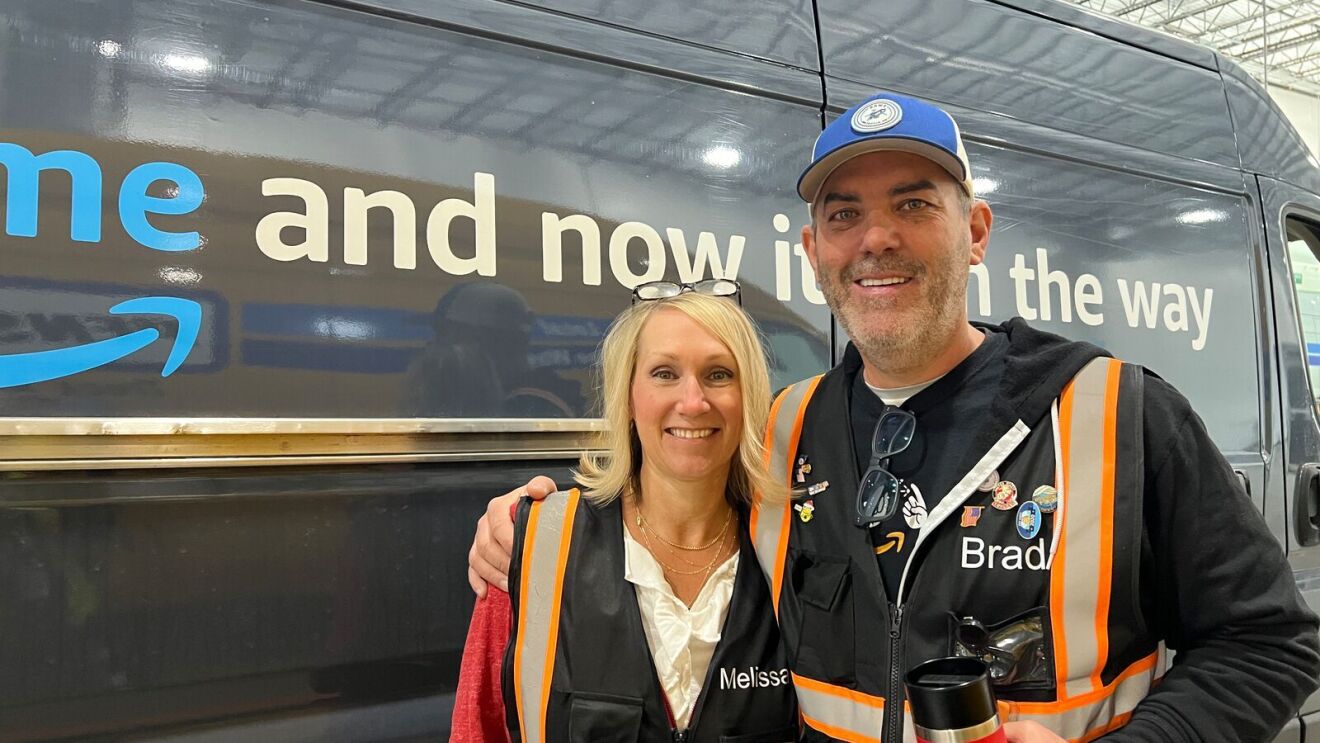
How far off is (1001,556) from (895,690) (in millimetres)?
247

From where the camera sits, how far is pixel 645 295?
1593 mm

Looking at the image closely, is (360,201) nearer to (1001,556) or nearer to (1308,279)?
(1001,556)

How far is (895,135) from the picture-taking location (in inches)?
53.4

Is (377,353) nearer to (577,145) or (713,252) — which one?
(577,145)

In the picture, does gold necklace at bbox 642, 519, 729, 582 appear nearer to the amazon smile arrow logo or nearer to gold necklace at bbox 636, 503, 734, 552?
gold necklace at bbox 636, 503, 734, 552

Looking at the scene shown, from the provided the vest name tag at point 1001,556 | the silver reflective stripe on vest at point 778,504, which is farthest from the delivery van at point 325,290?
the vest name tag at point 1001,556

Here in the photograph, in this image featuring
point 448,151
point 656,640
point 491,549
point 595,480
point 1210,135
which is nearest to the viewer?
point 656,640

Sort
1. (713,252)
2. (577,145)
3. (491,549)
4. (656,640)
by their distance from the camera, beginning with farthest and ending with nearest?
(713,252)
(577,145)
(491,549)
(656,640)

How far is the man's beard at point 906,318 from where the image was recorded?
1.36 meters

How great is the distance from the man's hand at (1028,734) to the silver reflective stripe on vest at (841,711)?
8.4 inches

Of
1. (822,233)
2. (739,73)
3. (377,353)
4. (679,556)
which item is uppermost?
(739,73)

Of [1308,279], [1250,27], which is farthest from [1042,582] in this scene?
[1250,27]

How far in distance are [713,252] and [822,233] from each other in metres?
0.62

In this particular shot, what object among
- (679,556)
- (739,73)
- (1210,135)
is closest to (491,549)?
(679,556)
